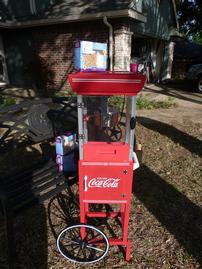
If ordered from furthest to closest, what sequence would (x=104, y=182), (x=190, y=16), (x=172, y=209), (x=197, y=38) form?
1. (x=197, y=38)
2. (x=190, y=16)
3. (x=172, y=209)
4. (x=104, y=182)

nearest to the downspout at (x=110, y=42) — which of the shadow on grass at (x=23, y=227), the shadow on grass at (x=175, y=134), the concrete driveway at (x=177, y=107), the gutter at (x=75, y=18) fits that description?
the gutter at (x=75, y=18)

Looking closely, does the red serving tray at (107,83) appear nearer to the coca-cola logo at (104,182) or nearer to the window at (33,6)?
the coca-cola logo at (104,182)

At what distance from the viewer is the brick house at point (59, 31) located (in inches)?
385

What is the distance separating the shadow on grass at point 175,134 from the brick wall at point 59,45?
458 cm

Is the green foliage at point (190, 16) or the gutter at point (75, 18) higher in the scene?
the green foliage at point (190, 16)

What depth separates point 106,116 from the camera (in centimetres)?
276

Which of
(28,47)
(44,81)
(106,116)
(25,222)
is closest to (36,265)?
(25,222)

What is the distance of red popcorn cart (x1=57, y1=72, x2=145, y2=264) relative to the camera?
228 cm

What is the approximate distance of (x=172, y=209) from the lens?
3615 mm

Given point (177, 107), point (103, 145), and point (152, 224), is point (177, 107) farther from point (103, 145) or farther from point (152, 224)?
point (103, 145)

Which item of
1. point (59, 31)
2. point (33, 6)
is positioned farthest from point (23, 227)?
point (33, 6)

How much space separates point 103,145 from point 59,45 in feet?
31.4

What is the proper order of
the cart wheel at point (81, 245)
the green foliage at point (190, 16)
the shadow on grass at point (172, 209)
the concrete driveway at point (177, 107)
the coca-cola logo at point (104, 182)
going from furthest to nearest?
the green foliage at point (190, 16) → the concrete driveway at point (177, 107) → the shadow on grass at point (172, 209) → the cart wheel at point (81, 245) → the coca-cola logo at point (104, 182)

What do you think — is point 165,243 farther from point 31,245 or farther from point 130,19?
point 130,19
